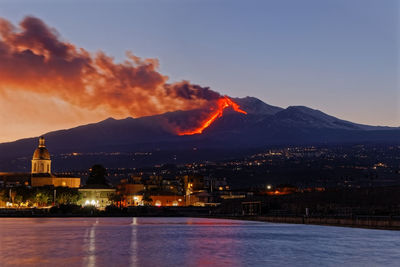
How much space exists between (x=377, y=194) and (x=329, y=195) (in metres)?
22.0

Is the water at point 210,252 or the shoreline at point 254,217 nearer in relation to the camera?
the water at point 210,252

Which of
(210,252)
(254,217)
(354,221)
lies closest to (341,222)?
A: (354,221)

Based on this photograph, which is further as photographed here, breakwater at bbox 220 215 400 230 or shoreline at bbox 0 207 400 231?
shoreline at bbox 0 207 400 231

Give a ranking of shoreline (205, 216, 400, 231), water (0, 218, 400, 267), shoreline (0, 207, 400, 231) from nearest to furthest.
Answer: water (0, 218, 400, 267) < shoreline (205, 216, 400, 231) < shoreline (0, 207, 400, 231)

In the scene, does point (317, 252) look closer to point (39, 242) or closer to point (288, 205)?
point (39, 242)

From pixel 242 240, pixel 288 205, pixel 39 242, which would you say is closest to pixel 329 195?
pixel 288 205

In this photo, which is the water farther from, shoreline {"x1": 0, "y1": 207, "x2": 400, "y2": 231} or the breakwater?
shoreline {"x1": 0, "y1": 207, "x2": 400, "y2": 231}

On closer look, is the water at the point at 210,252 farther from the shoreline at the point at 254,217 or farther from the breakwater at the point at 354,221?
the shoreline at the point at 254,217

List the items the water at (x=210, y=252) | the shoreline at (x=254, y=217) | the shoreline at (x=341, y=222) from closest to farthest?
the water at (x=210, y=252), the shoreline at (x=341, y=222), the shoreline at (x=254, y=217)

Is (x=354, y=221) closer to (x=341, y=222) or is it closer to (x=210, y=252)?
(x=341, y=222)

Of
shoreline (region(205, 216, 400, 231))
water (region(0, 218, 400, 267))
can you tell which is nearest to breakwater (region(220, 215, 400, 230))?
shoreline (region(205, 216, 400, 231))

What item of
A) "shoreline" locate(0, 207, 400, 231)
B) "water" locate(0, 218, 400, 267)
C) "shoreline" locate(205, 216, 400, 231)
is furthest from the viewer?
"shoreline" locate(0, 207, 400, 231)

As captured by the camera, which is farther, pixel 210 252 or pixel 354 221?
pixel 354 221

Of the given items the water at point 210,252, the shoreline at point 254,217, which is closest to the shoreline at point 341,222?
the shoreline at point 254,217
